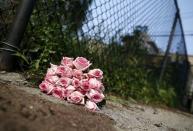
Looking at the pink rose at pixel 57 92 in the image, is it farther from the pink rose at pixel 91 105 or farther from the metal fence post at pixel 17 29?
the metal fence post at pixel 17 29

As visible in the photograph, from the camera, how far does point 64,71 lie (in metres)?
2.95

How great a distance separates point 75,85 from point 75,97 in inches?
4.1

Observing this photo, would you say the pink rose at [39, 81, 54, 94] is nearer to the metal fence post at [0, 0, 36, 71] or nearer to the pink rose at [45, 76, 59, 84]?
the pink rose at [45, 76, 59, 84]

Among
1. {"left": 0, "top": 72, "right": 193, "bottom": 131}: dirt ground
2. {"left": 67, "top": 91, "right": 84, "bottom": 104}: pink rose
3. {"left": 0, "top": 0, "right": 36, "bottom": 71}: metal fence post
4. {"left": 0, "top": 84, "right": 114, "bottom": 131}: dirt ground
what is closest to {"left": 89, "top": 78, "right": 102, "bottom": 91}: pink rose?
{"left": 67, "top": 91, "right": 84, "bottom": 104}: pink rose

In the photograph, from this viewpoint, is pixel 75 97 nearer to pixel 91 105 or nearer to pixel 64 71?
pixel 91 105

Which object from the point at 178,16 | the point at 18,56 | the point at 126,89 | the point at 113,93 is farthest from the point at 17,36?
the point at 178,16

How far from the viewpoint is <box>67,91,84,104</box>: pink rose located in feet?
9.25

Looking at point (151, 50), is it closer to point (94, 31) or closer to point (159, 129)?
point (94, 31)

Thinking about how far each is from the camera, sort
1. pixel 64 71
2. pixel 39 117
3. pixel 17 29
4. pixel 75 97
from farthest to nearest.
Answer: pixel 17 29 < pixel 64 71 < pixel 75 97 < pixel 39 117

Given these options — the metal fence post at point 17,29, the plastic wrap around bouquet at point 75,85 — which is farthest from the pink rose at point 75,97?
the metal fence post at point 17,29

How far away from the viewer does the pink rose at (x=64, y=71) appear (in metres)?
2.94

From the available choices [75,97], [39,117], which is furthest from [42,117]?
[75,97]

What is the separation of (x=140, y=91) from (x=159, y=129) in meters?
2.78

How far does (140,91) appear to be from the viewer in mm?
5930
